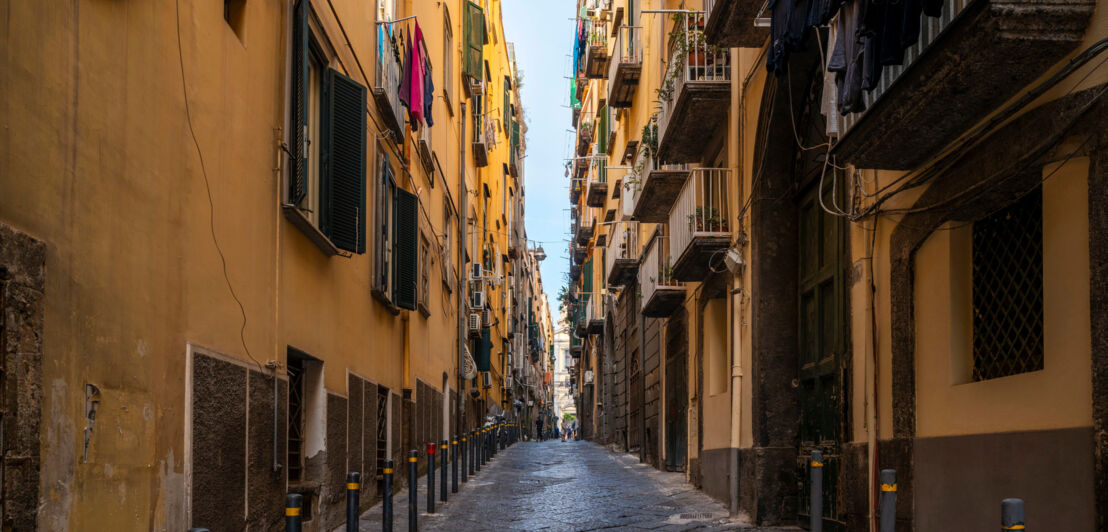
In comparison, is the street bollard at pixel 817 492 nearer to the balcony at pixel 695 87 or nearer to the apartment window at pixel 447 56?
the balcony at pixel 695 87

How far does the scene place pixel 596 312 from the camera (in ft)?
132

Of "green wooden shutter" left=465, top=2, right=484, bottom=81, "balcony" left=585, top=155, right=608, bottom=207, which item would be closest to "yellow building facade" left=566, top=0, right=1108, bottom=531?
"green wooden shutter" left=465, top=2, right=484, bottom=81

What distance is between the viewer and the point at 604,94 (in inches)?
1299

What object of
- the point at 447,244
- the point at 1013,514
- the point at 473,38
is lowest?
the point at 1013,514

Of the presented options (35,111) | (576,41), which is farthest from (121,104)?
(576,41)

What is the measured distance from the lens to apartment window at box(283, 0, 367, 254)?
872 cm

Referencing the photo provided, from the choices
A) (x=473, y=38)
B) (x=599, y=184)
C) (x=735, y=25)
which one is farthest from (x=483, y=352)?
(x=735, y=25)

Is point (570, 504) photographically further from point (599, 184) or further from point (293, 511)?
point (599, 184)

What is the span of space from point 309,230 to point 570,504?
227 inches

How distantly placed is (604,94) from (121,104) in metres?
28.5

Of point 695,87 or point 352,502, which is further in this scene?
point 695,87

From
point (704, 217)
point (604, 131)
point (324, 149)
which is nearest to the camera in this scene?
point (324, 149)

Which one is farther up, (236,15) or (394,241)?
(236,15)

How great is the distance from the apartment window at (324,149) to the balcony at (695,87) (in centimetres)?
501
